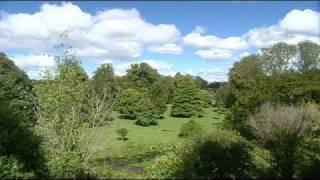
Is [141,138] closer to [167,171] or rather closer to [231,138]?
[167,171]

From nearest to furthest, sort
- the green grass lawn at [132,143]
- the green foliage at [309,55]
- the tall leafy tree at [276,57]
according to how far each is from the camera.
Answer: the green grass lawn at [132,143] < the tall leafy tree at [276,57] < the green foliage at [309,55]

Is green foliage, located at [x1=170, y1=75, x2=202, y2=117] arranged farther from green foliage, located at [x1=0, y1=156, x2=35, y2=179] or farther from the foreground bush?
green foliage, located at [x1=0, y1=156, x2=35, y2=179]

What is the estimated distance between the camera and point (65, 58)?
23500 millimetres

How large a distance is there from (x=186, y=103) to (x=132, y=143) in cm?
3024

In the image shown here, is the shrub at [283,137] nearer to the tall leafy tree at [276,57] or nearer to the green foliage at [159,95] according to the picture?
the tall leafy tree at [276,57]

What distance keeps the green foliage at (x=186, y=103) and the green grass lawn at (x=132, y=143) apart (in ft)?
23.2

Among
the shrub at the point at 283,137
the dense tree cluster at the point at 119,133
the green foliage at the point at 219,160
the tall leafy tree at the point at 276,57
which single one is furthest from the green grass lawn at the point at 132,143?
the tall leafy tree at the point at 276,57

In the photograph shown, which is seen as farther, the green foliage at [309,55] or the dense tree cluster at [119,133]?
the green foliage at [309,55]

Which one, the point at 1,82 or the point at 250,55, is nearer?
the point at 1,82

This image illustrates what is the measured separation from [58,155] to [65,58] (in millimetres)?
5315

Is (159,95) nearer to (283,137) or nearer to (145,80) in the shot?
(145,80)

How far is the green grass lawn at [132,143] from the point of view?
2294 cm

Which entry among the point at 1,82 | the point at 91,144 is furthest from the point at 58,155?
the point at 1,82

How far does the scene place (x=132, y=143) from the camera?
44.1m
